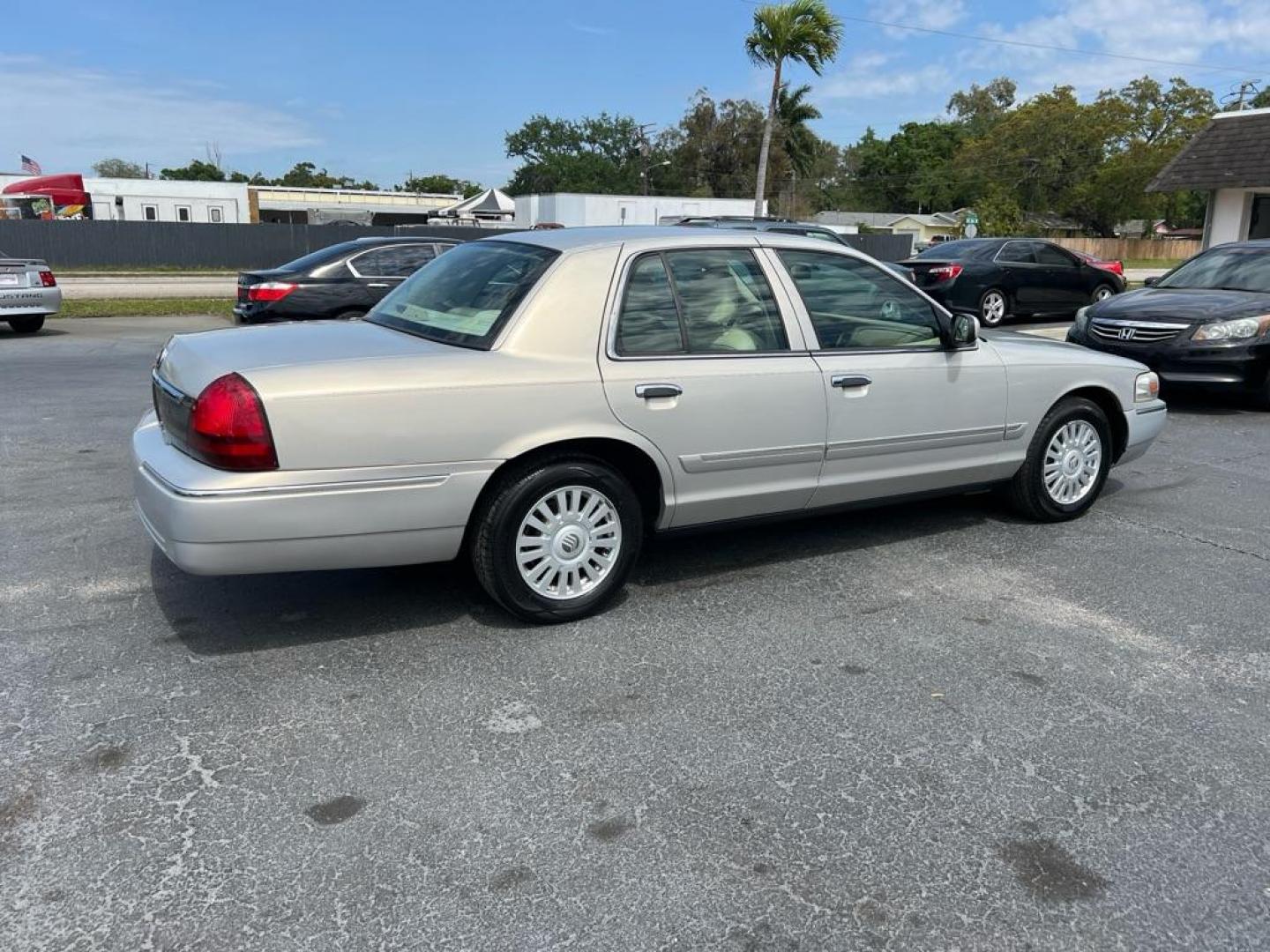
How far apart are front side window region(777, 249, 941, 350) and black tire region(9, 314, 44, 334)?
46.0ft

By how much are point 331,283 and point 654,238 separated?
7.95 meters

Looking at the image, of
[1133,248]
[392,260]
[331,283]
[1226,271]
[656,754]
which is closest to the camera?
[656,754]

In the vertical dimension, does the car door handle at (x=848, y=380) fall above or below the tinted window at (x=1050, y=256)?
below

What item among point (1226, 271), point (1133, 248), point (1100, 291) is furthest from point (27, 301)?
point (1133, 248)

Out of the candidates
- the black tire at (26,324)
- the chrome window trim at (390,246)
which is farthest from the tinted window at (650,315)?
the black tire at (26,324)

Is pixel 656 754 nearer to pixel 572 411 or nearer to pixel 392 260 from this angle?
pixel 572 411

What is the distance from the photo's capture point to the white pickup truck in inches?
566

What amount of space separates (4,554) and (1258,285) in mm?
10629

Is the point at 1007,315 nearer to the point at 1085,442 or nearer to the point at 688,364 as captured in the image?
the point at 1085,442

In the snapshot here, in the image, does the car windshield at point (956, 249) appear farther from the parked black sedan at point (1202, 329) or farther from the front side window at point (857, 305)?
the front side window at point (857, 305)

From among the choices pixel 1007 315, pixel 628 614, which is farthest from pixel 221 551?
pixel 1007 315

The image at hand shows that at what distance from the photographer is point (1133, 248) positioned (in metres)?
55.1

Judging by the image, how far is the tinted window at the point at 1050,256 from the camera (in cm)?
1648

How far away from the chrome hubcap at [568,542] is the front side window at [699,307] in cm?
66
